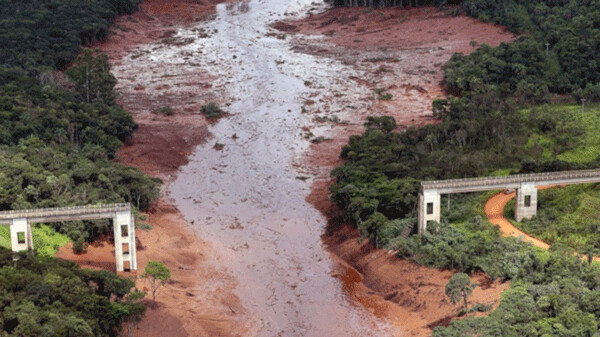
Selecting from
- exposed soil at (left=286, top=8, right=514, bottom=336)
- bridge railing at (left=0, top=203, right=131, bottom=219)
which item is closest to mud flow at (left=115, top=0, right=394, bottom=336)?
exposed soil at (left=286, top=8, right=514, bottom=336)

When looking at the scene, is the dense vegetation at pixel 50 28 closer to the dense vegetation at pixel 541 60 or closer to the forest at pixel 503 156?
the forest at pixel 503 156

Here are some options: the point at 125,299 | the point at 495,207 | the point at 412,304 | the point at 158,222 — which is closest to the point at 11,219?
the point at 125,299

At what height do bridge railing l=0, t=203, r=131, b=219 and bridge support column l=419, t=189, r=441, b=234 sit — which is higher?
bridge railing l=0, t=203, r=131, b=219

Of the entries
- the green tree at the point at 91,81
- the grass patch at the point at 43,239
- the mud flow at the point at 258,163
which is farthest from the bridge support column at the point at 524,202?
the green tree at the point at 91,81

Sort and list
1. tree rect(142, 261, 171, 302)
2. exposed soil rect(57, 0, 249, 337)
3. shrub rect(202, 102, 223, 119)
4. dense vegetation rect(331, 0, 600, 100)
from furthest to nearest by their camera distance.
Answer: shrub rect(202, 102, 223, 119)
dense vegetation rect(331, 0, 600, 100)
exposed soil rect(57, 0, 249, 337)
tree rect(142, 261, 171, 302)

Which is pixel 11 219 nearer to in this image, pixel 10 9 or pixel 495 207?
pixel 495 207

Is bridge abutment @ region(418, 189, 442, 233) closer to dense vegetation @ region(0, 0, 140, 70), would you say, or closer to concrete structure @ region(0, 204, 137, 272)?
concrete structure @ region(0, 204, 137, 272)

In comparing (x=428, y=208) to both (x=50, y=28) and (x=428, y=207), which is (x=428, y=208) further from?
(x=50, y=28)
